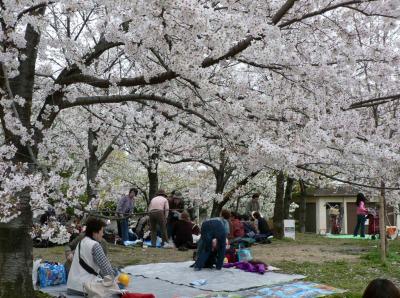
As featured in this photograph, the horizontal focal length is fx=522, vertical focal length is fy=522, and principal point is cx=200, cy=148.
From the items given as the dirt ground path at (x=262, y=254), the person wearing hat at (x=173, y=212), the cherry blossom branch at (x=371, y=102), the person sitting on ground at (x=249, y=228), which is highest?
the cherry blossom branch at (x=371, y=102)

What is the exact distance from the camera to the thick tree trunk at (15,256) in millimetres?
6223

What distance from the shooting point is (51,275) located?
7898 millimetres

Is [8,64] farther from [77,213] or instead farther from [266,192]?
[266,192]

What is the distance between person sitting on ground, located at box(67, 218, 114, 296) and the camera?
608cm

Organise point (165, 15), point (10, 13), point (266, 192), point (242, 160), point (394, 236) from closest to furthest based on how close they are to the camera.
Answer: point (165, 15)
point (10, 13)
point (242, 160)
point (394, 236)
point (266, 192)

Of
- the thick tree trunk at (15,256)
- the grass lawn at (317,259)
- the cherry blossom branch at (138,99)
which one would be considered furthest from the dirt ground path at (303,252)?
the thick tree trunk at (15,256)

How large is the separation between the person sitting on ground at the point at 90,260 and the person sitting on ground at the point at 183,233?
19.4 ft

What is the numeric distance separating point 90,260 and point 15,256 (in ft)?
3.07

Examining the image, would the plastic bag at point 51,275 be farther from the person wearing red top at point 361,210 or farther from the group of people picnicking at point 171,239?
the person wearing red top at point 361,210

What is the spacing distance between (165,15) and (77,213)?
2642 millimetres

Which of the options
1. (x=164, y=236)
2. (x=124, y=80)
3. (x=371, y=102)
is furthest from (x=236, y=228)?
(x=124, y=80)

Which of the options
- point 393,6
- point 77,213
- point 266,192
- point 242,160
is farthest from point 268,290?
point 266,192

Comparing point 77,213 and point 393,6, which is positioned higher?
point 393,6

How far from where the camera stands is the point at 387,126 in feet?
34.0
